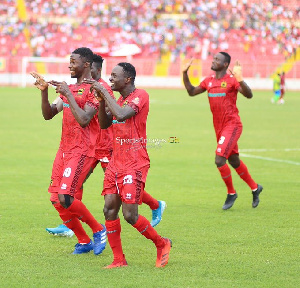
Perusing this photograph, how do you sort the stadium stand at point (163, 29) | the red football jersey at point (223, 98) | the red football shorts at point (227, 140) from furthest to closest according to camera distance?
the stadium stand at point (163, 29)
the red football jersey at point (223, 98)
the red football shorts at point (227, 140)

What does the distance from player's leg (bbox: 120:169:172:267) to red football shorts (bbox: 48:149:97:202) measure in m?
0.69

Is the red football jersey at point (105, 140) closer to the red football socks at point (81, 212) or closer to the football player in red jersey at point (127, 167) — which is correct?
the red football socks at point (81, 212)

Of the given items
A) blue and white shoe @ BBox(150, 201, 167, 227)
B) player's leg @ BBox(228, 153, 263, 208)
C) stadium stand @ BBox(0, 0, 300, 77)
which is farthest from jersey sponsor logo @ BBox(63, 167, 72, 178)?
stadium stand @ BBox(0, 0, 300, 77)

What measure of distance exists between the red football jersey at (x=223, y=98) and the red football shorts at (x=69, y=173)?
3761 millimetres

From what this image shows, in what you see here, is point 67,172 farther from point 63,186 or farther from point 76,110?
point 76,110

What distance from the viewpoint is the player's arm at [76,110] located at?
6930 millimetres

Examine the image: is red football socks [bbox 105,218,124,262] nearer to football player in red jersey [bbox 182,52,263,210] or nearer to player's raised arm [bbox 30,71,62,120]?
player's raised arm [bbox 30,71,62,120]

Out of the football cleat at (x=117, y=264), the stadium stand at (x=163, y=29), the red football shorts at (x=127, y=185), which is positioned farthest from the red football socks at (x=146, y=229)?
the stadium stand at (x=163, y=29)

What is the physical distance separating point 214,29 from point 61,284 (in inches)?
1894

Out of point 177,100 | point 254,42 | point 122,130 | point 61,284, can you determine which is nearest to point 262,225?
point 122,130

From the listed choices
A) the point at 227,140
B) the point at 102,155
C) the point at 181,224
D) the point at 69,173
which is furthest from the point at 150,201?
the point at 227,140

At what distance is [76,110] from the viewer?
696cm

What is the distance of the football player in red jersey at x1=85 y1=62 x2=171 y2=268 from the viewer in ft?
22.4

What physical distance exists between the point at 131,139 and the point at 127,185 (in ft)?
1.50
